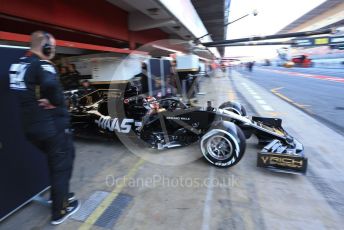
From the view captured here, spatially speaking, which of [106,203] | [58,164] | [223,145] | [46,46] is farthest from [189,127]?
[46,46]

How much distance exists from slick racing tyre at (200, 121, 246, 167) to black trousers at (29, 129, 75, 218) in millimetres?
1993

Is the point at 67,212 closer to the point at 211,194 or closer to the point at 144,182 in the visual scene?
the point at 144,182

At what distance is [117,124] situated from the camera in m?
4.51

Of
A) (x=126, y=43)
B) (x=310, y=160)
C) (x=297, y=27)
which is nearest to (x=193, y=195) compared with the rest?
(x=310, y=160)

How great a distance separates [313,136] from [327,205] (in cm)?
271

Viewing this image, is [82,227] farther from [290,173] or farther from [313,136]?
[313,136]

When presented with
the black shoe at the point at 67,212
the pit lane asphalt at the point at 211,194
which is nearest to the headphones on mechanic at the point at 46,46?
the black shoe at the point at 67,212

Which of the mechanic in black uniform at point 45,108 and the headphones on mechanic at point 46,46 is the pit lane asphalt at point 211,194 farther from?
the headphones on mechanic at point 46,46

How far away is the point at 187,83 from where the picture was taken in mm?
10969

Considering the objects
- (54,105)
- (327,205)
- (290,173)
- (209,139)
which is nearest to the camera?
(54,105)

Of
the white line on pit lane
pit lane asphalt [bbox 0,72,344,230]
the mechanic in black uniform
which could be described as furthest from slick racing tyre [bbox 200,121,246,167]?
the mechanic in black uniform

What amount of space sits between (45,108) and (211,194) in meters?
2.14

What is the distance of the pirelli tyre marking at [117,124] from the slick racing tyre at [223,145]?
54.9 inches

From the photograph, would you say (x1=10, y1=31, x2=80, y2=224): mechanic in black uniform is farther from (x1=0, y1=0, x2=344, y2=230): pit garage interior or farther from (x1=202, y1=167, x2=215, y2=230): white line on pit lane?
(x1=202, y1=167, x2=215, y2=230): white line on pit lane
